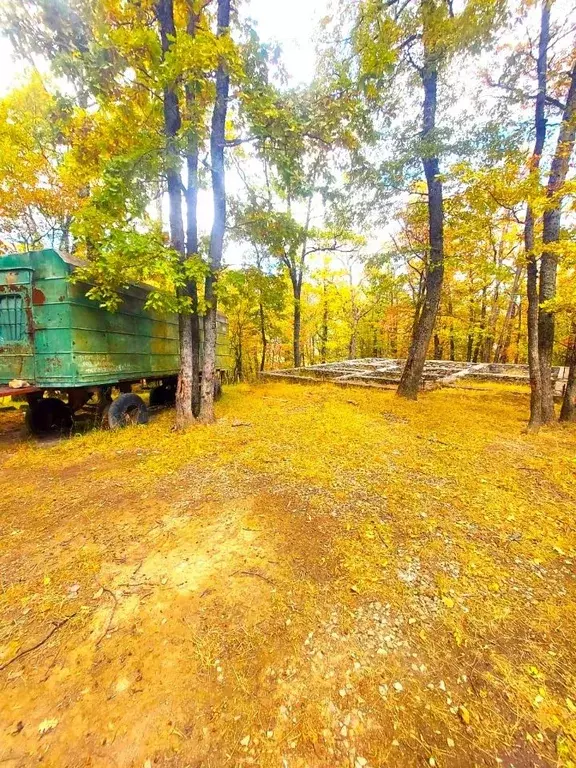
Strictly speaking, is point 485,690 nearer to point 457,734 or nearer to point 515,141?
point 457,734

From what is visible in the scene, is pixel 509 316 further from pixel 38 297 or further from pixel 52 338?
pixel 38 297

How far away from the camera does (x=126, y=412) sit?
6.95m

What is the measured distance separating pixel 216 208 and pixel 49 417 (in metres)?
6.09

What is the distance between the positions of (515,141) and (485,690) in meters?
8.56

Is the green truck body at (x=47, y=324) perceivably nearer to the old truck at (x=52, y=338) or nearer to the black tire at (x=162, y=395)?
the old truck at (x=52, y=338)

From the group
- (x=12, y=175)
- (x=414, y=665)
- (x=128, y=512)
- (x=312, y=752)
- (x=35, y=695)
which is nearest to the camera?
(x=312, y=752)

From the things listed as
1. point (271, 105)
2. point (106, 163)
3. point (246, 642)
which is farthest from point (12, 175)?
point (246, 642)

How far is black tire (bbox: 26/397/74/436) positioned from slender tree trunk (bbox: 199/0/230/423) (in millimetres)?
3215

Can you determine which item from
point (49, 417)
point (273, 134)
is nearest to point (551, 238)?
point (273, 134)

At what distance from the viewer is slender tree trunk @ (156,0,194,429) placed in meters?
5.60

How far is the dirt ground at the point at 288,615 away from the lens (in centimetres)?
149

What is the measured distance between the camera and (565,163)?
18.0ft

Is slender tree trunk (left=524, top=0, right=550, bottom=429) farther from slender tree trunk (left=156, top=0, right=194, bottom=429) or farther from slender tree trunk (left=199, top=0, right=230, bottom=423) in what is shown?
slender tree trunk (left=156, top=0, right=194, bottom=429)

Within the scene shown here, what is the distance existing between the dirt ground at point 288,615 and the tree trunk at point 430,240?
5102 mm
